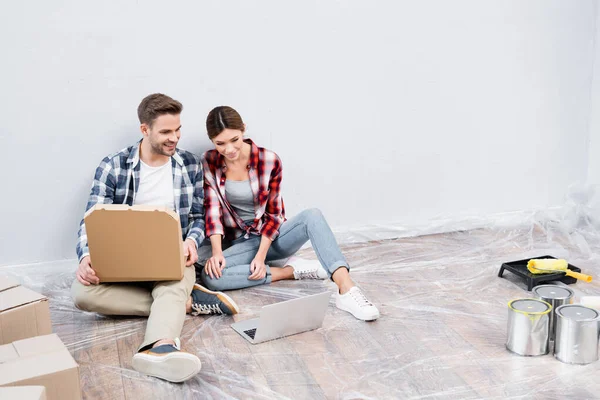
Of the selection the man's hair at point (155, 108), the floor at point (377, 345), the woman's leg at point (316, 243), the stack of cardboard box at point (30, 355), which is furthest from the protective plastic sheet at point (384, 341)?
the man's hair at point (155, 108)

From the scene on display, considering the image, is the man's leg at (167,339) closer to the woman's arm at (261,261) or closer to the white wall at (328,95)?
the woman's arm at (261,261)

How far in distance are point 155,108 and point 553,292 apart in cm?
137

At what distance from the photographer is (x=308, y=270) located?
8.86 feet

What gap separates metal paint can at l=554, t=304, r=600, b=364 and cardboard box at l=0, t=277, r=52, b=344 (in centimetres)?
142

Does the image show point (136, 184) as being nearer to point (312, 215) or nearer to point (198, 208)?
point (198, 208)

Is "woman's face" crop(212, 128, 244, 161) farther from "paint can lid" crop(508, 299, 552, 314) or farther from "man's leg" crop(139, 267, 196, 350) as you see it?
"paint can lid" crop(508, 299, 552, 314)

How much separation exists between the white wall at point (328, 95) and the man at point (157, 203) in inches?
9.4

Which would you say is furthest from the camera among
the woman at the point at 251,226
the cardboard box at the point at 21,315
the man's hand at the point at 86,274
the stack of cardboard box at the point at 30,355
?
the woman at the point at 251,226

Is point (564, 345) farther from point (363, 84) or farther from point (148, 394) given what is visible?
point (363, 84)

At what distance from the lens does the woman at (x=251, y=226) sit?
2570 mm

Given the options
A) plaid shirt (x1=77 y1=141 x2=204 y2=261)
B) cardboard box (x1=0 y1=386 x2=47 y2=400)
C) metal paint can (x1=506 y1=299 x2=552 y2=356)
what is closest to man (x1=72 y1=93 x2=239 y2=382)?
plaid shirt (x1=77 y1=141 x2=204 y2=261)

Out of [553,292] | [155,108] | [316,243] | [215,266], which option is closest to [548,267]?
[553,292]

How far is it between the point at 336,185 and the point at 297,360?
42.2 inches

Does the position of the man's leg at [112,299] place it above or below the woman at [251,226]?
below
